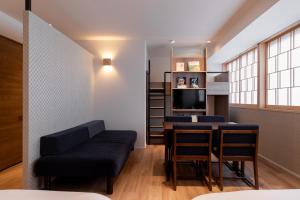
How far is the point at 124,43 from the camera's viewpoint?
5098 millimetres

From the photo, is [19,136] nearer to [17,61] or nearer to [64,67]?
[17,61]

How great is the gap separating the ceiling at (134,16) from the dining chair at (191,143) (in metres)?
1.90

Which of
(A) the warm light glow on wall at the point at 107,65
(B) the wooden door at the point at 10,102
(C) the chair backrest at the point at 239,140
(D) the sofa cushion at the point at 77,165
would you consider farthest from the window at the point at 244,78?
(B) the wooden door at the point at 10,102

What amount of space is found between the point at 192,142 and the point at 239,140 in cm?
62

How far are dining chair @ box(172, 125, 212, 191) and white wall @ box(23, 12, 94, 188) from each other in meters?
1.77

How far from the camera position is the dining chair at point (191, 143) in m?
2.72

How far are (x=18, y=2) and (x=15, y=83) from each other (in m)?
1.44

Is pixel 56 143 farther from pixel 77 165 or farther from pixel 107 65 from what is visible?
pixel 107 65

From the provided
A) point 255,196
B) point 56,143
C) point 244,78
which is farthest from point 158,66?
point 255,196

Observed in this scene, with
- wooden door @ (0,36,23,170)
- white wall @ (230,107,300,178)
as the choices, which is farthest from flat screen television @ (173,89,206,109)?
wooden door @ (0,36,23,170)

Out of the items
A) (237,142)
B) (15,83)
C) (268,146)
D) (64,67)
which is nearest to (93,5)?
(64,67)

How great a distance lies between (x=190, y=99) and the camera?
5145 millimetres

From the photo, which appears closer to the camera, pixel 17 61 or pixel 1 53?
pixel 1 53

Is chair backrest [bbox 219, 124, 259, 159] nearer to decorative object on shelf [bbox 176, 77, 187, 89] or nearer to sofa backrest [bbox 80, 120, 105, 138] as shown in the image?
sofa backrest [bbox 80, 120, 105, 138]
